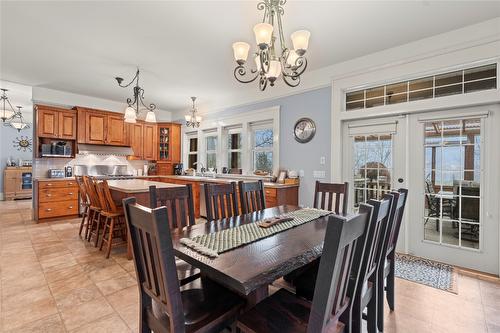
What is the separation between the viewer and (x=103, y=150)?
20.0ft

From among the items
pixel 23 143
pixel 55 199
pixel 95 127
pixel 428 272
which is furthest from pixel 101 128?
pixel 428 272

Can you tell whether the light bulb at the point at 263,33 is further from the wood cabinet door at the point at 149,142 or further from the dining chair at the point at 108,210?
the wood cabinet door at the point at 149,142

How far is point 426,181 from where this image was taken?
10.3ft

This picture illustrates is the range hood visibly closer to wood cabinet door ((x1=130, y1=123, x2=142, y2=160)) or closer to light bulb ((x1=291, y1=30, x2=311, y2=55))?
wood cabinet door ((x1=130, y1=123, x2=142, y2=160))

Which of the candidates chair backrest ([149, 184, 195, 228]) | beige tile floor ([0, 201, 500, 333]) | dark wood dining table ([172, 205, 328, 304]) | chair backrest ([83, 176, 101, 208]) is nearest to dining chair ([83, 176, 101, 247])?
chair backrest ([83, 176, 101, 208])

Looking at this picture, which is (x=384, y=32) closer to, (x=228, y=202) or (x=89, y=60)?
(x=228, y=202)

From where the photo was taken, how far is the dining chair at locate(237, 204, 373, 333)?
901 mm

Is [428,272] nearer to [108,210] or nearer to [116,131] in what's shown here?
[108,210]

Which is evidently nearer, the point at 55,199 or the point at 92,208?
Answer: the point at 92,208

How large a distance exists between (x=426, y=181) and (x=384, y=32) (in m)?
1.88

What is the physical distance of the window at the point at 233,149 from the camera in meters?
5.66

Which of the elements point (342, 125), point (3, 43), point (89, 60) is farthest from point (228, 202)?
point (3, 43)

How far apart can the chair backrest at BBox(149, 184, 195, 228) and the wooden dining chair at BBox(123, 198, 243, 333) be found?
2.07ft

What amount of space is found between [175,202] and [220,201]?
487 mm
